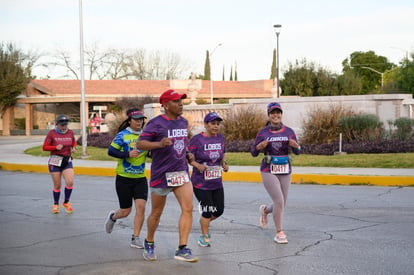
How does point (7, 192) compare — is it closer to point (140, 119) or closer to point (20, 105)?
point (140, 119)

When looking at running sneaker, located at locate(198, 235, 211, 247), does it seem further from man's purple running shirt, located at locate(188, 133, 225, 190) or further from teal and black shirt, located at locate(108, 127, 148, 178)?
teal and black shirt, located at locate(108, 127, 148, 178)

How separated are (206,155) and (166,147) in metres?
1.18

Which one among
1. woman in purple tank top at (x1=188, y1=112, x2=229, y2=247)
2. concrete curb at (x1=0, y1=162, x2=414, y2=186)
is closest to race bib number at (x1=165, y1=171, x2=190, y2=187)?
woman in purple tank top at (x1=188, y1=112, x2=229, y2=247)

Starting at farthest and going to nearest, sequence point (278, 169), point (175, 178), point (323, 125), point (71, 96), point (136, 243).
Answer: point (71, 96) < point (323, 125) < point (278, 169) < point (136, 243) < point (175, 178)

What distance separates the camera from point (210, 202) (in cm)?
762

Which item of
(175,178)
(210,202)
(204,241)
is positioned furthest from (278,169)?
(175,178)

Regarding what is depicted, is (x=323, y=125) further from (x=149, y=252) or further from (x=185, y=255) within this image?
(x=185, y=255)

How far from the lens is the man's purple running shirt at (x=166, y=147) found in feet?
21.4

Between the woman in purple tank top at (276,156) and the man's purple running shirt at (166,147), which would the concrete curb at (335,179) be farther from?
the man's purple running shirt at (166,147)

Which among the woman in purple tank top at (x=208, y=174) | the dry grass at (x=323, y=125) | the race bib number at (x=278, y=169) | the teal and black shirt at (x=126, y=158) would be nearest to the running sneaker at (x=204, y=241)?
the woman in purple tank top at (x=208, y=174)

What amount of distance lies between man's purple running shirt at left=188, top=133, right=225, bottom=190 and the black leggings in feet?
0.20

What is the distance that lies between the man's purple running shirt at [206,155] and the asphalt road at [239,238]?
0.78 metres

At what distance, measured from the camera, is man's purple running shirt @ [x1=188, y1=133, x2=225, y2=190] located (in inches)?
300

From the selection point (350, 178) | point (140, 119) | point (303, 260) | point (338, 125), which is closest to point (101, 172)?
point (350, 178)
